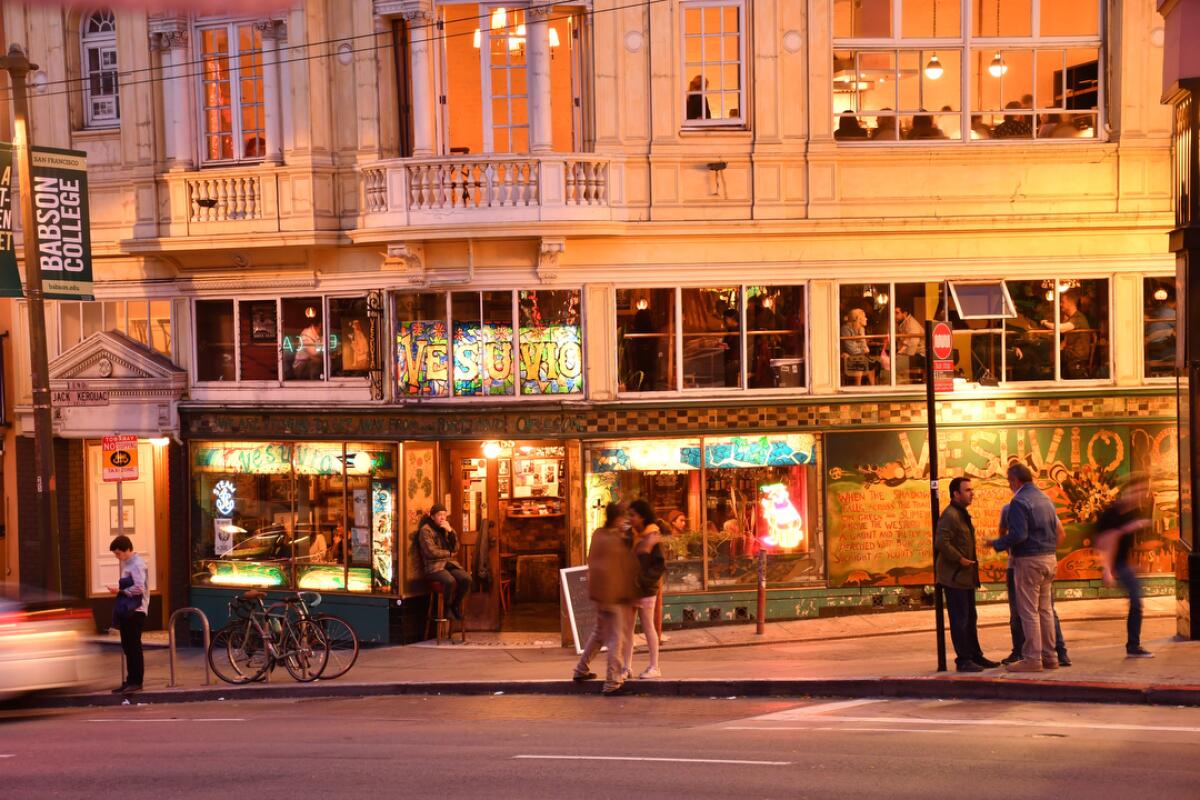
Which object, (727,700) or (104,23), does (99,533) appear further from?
(727,700)

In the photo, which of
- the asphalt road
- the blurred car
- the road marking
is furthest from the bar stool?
the road marking

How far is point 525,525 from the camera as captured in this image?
2062 cm

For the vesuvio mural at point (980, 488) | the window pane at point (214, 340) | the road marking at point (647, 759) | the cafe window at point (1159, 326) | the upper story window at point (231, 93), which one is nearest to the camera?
the road marking at point (647, 759)

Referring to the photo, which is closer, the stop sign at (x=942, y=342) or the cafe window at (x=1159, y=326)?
the stop sign at (x=942, y=342)

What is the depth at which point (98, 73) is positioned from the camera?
21.7 m

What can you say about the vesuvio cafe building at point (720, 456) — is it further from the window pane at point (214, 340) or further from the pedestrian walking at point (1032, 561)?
the pedestrian walking at point (1032, 561)

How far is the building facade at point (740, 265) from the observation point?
757 inches

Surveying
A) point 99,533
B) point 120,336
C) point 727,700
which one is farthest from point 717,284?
point 99,533

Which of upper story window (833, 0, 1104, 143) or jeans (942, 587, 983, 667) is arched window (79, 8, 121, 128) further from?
jeans (942, 587, 983, 667)

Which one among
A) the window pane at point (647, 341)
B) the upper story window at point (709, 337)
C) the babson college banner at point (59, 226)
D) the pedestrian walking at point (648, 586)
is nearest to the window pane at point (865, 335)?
the upper story window at point (709, 337)

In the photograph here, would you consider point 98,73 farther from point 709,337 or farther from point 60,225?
point 709,337

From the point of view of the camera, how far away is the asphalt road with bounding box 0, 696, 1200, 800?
10.1 metres

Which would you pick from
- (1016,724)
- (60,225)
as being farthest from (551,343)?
(1016,724)

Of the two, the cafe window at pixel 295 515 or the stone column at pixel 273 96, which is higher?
the stone column at pixel 273 96
